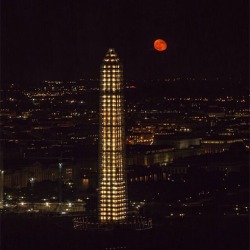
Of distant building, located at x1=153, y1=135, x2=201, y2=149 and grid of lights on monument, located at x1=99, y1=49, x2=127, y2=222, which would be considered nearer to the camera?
grid of lights on monument, located at x1=99, y1=49, x2=127, y2=222

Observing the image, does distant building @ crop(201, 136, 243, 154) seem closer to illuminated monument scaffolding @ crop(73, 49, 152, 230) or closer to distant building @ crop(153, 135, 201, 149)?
distant building @ crop(153, 135, 201, 149)

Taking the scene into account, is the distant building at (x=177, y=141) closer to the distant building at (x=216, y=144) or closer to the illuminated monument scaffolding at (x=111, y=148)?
the distant building at (x=216, y=144)

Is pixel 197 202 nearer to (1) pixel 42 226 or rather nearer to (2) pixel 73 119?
(1) pixel 42 226

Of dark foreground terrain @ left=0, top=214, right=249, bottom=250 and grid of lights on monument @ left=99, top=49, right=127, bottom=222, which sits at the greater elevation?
grid of lights on monument @ left=99, top=49, right=127, bottom=222

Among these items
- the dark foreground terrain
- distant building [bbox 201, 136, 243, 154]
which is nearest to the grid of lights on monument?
the dark foreground terrain

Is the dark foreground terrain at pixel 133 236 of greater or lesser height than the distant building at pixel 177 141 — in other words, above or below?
below

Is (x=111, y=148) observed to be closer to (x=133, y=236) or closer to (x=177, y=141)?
(x=133, y=236)

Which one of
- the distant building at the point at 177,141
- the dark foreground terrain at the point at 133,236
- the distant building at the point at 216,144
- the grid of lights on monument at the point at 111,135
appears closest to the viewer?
the dark foreground terrain at the point at 133,236

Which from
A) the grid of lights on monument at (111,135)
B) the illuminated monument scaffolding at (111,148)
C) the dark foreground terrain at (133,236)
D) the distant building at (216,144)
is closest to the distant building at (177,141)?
the distant building at (216,144)

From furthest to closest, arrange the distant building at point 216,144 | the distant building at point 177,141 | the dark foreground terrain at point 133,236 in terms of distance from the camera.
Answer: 1. the distant building at point 177,141
2. the distant building at point 216,144
3. the dark foreground terrain at point 133,236
